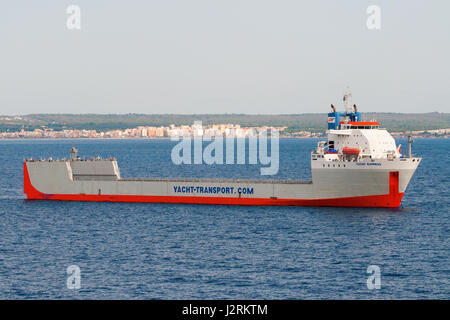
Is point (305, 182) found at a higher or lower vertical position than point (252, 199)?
higher

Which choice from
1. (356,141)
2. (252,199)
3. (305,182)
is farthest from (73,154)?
(356,141)

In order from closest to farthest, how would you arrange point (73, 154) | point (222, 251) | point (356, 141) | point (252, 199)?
point (222, 251) → point (356, 141) → point (252, 199) → point (73, 154)

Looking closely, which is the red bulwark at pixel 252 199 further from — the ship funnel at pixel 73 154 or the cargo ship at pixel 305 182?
the ship funnel at pixel 73 154

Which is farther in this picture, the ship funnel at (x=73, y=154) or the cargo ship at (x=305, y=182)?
the ship funnel at (x=73, y=154)

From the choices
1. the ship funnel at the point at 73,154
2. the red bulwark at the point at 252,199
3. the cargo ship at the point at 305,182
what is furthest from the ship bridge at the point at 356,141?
the ship funnel at the point at 73,154

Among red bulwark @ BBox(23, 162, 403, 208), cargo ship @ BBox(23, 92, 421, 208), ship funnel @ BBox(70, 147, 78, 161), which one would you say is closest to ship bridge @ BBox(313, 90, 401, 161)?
cargo ship @ BBox(23, 92, 421, 208)

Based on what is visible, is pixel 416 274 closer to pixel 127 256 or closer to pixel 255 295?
pixel 255 295

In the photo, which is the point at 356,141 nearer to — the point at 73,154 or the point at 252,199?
the point at 252,199

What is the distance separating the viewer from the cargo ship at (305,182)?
2477 inches

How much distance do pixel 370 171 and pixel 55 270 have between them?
32.8 metres

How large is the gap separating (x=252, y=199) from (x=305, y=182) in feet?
19.9

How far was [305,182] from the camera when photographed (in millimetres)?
66688

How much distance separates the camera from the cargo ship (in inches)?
2477

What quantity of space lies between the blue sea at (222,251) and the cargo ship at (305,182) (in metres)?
1.64
